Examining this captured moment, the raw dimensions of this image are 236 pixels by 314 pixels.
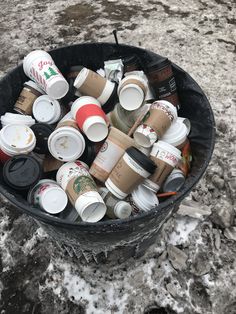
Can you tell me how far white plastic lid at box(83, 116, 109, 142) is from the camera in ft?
4.84

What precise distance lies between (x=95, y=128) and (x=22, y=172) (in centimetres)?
35

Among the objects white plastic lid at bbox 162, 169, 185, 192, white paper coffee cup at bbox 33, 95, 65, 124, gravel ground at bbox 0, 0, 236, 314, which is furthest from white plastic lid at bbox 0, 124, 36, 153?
gravel ground at bbox 0, 0, 236, 314

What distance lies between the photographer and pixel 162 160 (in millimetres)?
1416

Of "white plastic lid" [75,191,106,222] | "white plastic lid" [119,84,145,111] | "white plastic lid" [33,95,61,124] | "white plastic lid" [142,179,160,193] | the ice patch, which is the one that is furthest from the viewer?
the ice patch

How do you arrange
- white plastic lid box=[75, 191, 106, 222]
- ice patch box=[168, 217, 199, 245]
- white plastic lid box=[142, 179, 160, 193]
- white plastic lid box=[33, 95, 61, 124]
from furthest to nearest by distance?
ice patch box=[168, 217, 199, 245]
white plastic lid box=[33, 95, 61, 124]
white plastic lid box=[142, 179, 160, 193]
white plastic lid box=[75, 191, 106, 222]

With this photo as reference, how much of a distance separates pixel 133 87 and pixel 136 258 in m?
0.90

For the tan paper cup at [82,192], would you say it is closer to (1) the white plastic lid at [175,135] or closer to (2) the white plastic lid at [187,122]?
(1) the white plastic lid at [175,135]

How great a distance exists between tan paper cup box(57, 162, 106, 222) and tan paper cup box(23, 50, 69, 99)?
37 cm

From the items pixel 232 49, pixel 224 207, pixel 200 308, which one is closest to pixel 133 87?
pixel 224 207

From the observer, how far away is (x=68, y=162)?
4.96 ft

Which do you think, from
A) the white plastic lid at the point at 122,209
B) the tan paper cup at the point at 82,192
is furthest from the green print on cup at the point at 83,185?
the white plastic lid at the point at 122,209

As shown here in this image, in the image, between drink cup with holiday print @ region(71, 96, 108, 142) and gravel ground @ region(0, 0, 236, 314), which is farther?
gravel ground @ region(0, 0, 236, 314)

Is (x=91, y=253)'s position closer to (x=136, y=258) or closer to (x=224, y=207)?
(x=136, y=258)

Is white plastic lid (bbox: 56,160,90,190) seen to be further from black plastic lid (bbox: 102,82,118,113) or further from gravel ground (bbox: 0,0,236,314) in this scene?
gravel ground (bbox: 0,0,236,314)
